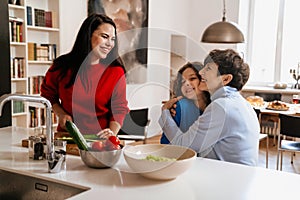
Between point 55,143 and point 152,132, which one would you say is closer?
point 55,143

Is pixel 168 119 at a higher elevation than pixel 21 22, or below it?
below

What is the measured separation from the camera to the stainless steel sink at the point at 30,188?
140cm

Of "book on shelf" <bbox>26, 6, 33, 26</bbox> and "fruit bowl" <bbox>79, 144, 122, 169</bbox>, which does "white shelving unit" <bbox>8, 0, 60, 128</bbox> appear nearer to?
"book on shelf" <bbox>26, 6, 33, 26</bbox>

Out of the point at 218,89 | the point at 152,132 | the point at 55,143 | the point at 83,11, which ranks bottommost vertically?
the point at 152,132

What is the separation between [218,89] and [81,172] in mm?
867

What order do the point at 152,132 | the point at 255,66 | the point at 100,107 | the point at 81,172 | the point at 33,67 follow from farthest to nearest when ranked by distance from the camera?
the point at 255,66
the point at 152,132
the point at 33,67
the point at 100,107
the point at 81,172

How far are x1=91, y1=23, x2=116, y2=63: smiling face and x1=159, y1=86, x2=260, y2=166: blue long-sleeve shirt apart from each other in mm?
649

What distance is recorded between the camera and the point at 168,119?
6.50 ft

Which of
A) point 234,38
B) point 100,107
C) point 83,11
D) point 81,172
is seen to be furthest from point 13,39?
point 81,172

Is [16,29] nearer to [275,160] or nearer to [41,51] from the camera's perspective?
[41,51]

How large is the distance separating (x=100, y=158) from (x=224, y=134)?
26.0 inches

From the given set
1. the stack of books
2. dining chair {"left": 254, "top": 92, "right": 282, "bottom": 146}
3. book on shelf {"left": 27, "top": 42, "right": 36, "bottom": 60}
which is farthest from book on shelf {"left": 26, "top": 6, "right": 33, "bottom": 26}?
dining chair {"left": 254, "top": 92, "right": 282, "bottom": 146}

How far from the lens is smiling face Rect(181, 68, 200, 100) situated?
2.06 metres

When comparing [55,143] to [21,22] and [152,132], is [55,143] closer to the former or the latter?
[21,22]
